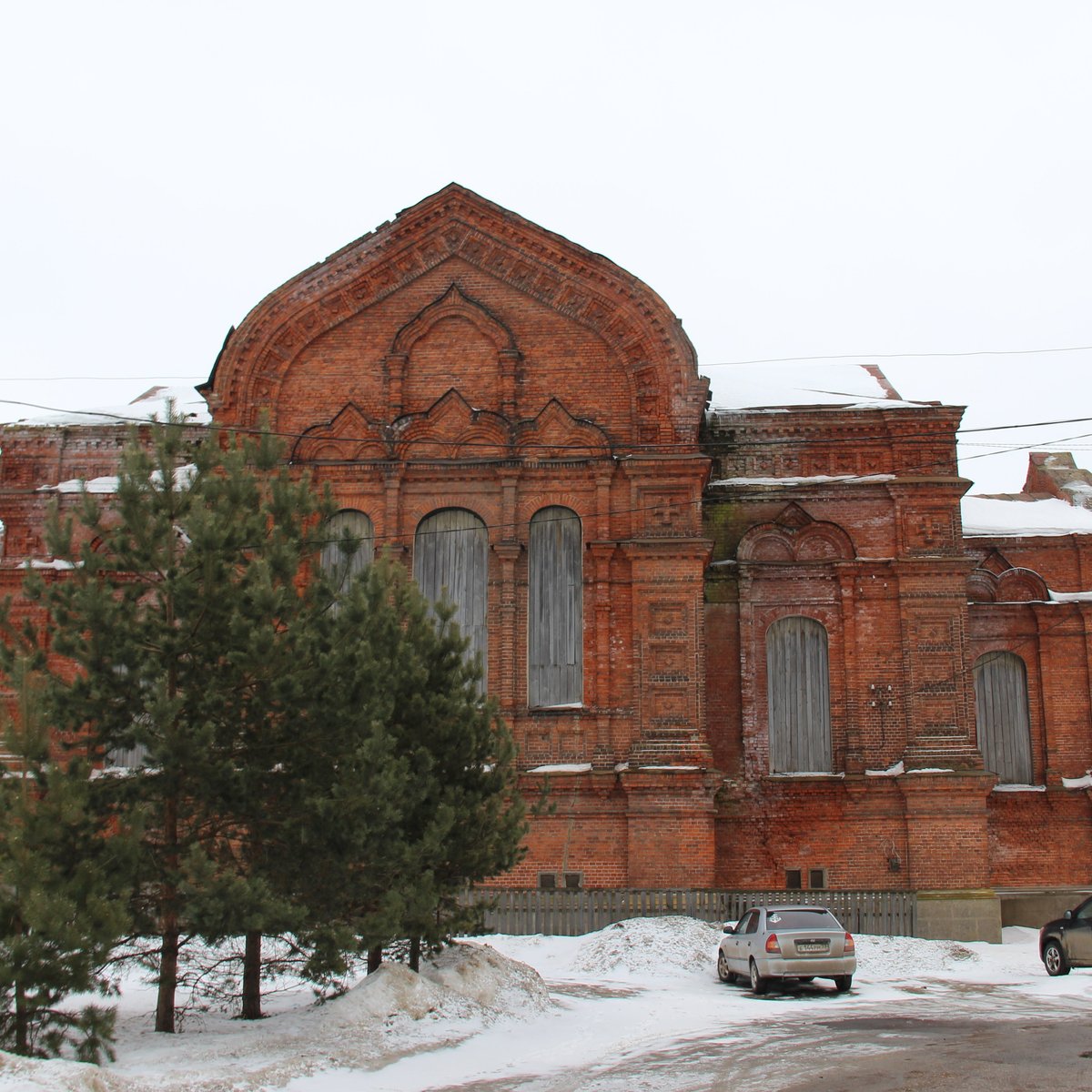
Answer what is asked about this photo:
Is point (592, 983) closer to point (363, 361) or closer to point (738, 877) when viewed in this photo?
point (738, 877)

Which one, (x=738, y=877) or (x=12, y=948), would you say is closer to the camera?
(x=12, y=948)

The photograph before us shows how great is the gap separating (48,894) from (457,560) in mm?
14377

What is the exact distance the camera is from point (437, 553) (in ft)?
81.2

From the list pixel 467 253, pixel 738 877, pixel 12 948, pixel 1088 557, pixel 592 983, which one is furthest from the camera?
pixel 1088 557

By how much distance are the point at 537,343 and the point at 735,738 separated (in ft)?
27.1

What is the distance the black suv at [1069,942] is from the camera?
712 inches

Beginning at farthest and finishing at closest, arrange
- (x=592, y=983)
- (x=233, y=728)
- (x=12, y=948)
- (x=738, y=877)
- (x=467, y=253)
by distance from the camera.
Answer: (x=467, y=253), (x=738, y=877), (x=592, y=983), (x=233, y=728), (x=12, y=948)

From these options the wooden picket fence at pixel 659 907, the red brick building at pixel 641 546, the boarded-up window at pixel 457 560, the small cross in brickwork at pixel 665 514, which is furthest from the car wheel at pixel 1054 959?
the boarded-up window at pixel 457 560

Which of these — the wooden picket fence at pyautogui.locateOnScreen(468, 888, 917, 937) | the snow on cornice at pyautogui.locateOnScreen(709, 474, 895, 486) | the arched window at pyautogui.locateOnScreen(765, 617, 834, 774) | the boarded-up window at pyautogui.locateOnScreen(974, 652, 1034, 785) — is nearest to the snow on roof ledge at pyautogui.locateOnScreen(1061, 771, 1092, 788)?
the boarded-up window at pyautogui.locateOnScreen(974, 652, 1034, 785)

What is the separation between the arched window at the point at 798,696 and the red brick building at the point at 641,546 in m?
0.05

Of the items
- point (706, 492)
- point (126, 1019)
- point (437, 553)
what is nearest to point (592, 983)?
point (126, 1019)

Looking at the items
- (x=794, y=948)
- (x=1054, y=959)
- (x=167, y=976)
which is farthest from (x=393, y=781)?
(x=1054, y=959)

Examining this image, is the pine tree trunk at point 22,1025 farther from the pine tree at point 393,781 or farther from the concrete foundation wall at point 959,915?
the concrete foundation wall at point 959,915

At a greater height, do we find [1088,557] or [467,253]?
[467,253]
